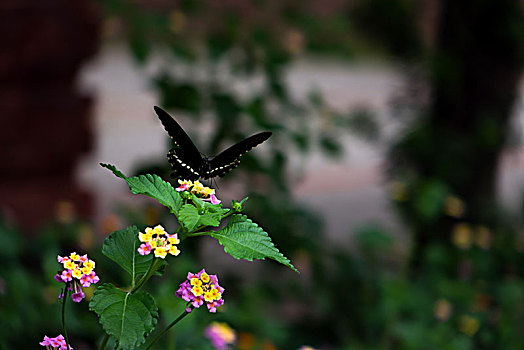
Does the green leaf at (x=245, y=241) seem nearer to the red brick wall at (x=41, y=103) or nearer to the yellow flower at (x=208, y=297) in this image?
the yellow flower at (x=208, y=297)

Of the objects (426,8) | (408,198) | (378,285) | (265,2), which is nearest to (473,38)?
(426,8)

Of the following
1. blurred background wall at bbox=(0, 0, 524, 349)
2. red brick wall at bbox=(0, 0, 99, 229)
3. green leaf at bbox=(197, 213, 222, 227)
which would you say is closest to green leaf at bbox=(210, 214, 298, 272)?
green leaf at bbox=(197, 213, 222, 227)

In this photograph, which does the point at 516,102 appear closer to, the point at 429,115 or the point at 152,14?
the point at 429,115

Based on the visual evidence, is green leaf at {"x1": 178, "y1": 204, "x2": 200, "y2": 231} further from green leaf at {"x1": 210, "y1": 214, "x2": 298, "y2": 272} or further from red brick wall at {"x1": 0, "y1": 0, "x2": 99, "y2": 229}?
red brick wall at {"x1": 0, "y1": 0, "x2": 99, "y2": 229}

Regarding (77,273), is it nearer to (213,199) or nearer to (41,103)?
(213,199)

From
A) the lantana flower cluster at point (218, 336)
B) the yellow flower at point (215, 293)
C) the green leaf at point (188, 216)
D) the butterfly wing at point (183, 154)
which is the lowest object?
the yellow flower at point (215, 293)

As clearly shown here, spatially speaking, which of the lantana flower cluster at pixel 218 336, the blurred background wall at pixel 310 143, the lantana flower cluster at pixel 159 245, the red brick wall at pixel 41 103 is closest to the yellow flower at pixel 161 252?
the lantana flower cluster at pixel 159 245
